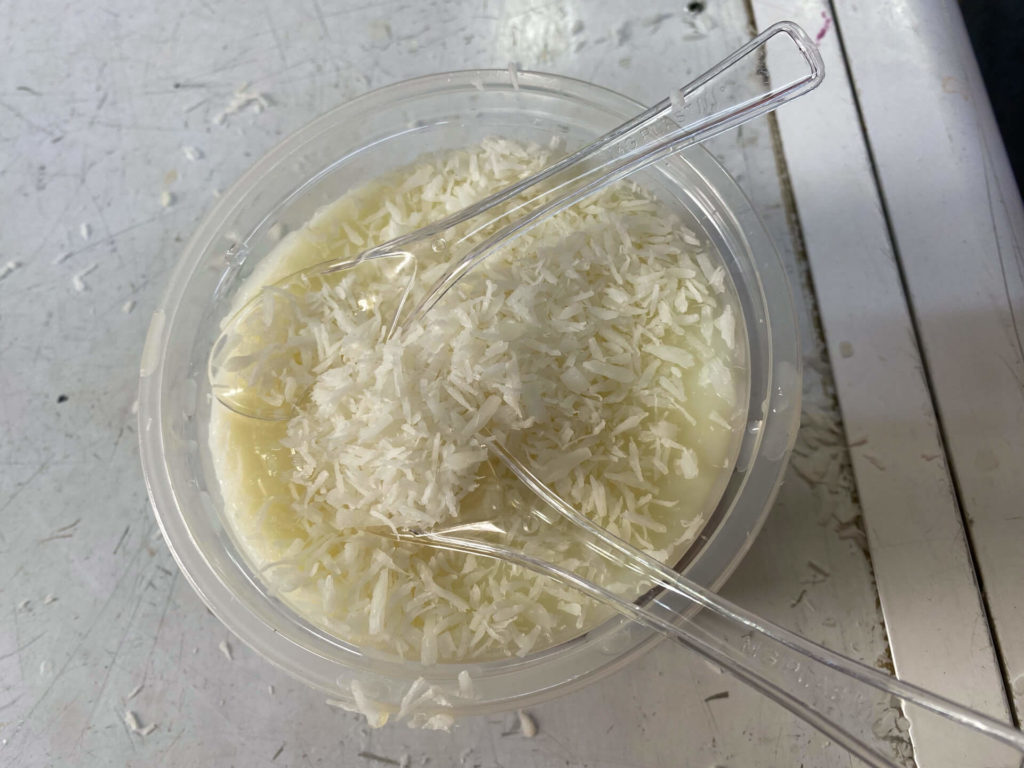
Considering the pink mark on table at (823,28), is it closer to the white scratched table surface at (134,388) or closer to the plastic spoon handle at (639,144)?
the white scratched table surface at (134,388)

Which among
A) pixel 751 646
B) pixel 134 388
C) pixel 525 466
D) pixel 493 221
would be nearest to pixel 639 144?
pixel 493 221

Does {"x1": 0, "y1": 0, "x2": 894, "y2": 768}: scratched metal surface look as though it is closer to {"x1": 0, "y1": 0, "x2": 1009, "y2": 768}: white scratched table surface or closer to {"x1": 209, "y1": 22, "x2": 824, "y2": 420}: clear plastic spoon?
{"x1": 0, "y1": 0, "x2": 1009, "y2": 768}: white scratched table surface

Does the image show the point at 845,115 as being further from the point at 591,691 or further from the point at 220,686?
the point at 220,686

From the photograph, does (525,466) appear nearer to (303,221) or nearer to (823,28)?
(303,221)

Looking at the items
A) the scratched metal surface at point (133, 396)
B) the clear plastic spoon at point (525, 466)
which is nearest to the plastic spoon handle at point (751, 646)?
the clear plastic spoon at point (525, 466)

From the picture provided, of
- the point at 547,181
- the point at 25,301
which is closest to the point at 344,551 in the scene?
the point at 547,181

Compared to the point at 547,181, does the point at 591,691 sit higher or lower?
lower

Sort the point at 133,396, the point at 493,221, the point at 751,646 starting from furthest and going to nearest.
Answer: the point at 133,396 < the point at 493,221 < the point at 751,646
